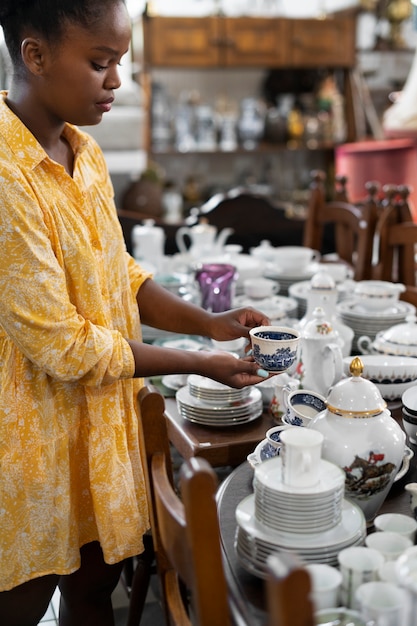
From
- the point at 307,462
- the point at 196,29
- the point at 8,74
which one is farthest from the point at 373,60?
the point at 307,462

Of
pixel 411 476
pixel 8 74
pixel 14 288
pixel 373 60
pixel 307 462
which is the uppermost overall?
pixel 373 60

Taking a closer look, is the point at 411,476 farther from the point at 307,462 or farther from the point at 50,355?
the point at 50,355

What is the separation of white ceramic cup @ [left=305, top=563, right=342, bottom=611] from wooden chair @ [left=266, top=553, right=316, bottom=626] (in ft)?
0.71

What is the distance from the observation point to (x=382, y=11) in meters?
6.22

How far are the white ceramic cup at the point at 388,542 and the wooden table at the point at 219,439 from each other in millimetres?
555

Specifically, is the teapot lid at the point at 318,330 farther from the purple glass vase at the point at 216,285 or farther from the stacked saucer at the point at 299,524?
the stacked saucer at the point at 299,524

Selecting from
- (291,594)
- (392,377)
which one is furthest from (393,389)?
(291,594)

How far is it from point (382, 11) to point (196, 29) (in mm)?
1575

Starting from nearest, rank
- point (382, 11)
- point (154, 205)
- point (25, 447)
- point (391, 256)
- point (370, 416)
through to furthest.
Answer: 1. point (370, 416)
2. point (25, 447)
3. point (391, 256)
4. point (154, 205)
5. point (382, 11)

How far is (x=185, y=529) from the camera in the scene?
0.89 m

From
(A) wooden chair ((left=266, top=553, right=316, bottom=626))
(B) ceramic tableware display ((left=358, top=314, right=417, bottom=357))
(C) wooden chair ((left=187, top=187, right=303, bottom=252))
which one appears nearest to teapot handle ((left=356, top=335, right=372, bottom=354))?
(B) ceramic tableware display ((left=358, top=314, right=417, bottom=357))

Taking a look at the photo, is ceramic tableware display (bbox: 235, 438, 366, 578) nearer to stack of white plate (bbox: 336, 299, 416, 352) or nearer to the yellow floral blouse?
the yellow floral blouse

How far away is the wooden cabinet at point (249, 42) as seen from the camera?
5.82 meters

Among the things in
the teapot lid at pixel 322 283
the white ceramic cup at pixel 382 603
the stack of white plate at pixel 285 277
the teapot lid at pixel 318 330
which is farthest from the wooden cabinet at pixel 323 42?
the white ceramic cup at pixel 382 603
